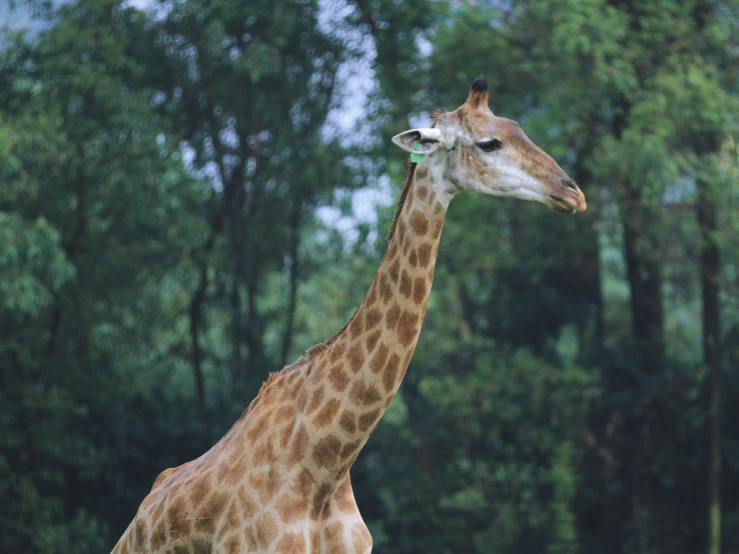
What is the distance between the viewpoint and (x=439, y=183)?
3822 millimetres

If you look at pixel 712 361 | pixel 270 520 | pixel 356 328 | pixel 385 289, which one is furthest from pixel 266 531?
pixel 712 361

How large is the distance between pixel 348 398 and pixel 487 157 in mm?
1080

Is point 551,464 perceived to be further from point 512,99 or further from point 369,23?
point 369,23

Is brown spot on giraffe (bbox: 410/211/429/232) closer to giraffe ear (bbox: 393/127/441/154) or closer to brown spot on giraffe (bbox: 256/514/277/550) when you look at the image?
giraffe ear (bbox: 393/127/441/154)

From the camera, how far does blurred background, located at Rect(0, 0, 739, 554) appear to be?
1071cm

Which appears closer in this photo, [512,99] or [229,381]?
[512,99]

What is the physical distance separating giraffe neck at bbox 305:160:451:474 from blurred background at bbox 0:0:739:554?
6.41 m

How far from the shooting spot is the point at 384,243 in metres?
11.4

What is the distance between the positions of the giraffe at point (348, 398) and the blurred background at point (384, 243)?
619cm

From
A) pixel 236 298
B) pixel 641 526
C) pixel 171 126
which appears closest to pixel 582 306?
pixel 641 526

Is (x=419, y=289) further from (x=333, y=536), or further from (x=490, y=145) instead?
(x=333, y=536)

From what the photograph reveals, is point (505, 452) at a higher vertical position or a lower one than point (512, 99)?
lower

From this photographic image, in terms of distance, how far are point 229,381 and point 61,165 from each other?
435 centimetres

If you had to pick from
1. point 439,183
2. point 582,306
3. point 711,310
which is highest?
point 439,183
